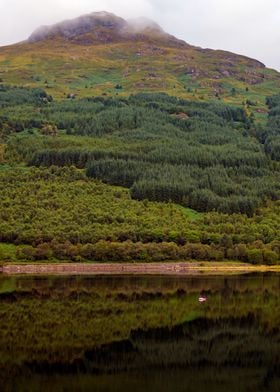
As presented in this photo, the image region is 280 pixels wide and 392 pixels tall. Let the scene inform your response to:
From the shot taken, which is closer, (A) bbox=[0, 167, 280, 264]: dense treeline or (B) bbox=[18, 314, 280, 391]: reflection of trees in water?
(B) bbox=[18, 314, 280, 391]: reflection of trees in water

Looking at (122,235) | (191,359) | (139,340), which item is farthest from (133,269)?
(191,359)

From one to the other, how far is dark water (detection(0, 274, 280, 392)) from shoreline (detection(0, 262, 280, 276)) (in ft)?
159

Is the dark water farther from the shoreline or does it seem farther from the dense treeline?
the dense treeline

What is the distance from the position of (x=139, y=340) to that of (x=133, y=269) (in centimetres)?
10119

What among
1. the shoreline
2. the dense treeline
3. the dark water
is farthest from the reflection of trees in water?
the dense treeline

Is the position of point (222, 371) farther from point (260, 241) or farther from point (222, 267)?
point (260, 241)

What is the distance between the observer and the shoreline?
512 ft

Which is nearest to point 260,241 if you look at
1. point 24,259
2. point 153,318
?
point 24,259

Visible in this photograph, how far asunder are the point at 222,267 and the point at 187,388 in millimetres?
121047

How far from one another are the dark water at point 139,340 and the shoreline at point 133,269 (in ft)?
159

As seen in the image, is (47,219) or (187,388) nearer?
(187,388)

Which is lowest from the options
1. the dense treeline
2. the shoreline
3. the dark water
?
the shoreline

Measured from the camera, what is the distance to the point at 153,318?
76.6m

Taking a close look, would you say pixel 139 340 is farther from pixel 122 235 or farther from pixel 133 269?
pixel 122 235
